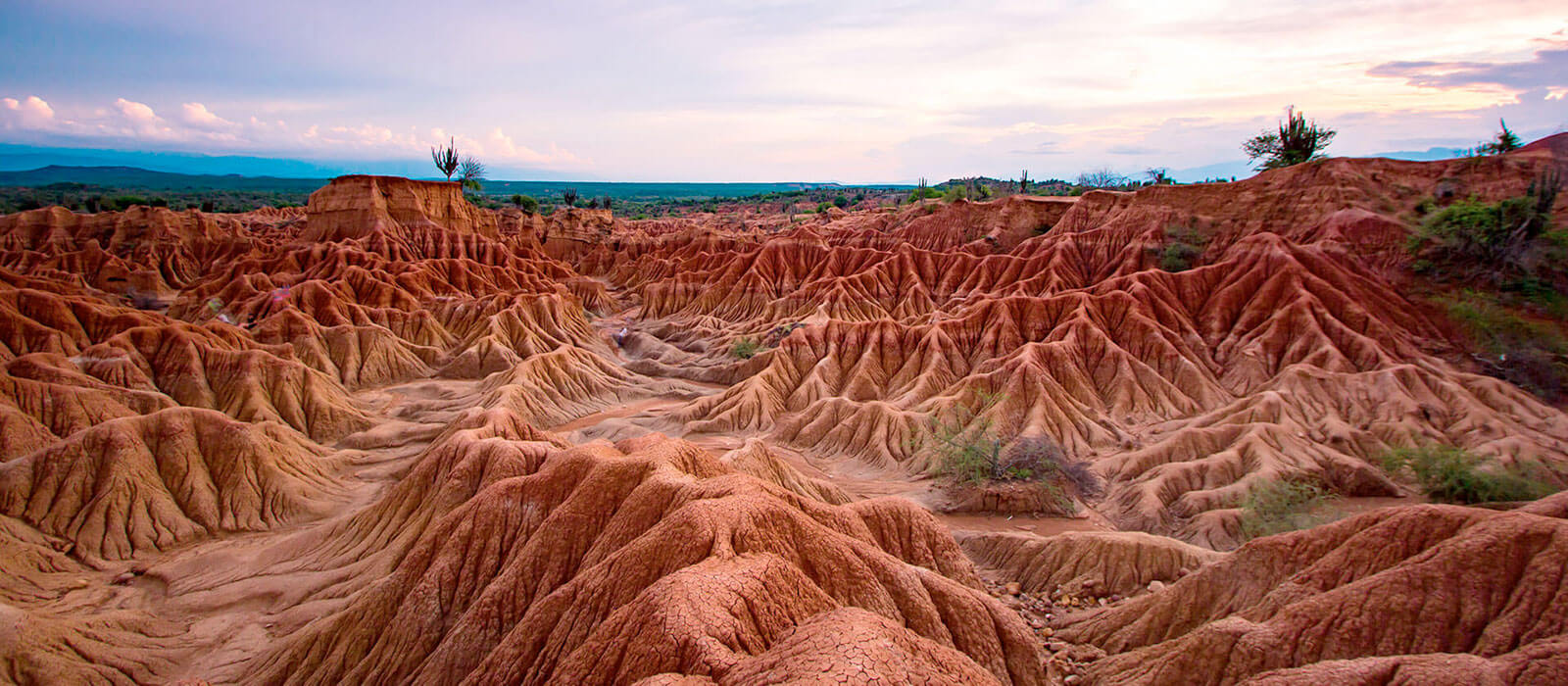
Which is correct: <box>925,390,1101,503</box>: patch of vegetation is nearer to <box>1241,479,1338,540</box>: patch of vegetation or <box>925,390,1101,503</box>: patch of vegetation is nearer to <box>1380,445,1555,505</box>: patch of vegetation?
<box>1241,479,1338,540</box>: patch of vegetation

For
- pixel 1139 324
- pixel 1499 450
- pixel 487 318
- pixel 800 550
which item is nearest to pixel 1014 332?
pixel 1139 324

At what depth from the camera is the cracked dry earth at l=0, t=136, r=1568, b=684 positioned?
11.1m

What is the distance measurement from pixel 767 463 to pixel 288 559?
1639 cm

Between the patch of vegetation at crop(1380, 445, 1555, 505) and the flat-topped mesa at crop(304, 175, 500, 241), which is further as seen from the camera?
the flat-topped mesa at crop(304, 175, 500, 241)

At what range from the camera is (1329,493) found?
26859 mm

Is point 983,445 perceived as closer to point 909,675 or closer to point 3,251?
point 909,675

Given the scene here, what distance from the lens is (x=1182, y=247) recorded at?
48.7 metres

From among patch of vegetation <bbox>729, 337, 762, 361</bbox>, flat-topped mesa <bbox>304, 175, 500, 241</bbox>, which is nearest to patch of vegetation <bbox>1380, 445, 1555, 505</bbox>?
patch of vegetation <bbox>729, 337, 762, 361</bbox>

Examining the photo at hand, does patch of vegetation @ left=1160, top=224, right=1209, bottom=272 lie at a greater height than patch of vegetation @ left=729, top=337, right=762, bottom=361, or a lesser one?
greater

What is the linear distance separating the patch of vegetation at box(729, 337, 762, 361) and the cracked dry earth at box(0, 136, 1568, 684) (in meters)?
1.16

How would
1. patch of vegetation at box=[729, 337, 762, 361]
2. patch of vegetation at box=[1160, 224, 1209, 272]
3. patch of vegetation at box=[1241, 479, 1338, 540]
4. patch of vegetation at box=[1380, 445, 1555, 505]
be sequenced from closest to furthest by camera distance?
patch of vegetation at box=[1241, 479, 1338, 540], patch of vegetation at box=[1380, 445, 1555, 505], patch of vegetation at box=[1160, 224, 1209, 272], patch of vegetation at box=[729, 337, 762, 361]

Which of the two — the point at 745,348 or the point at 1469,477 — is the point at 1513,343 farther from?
the point at 745,348

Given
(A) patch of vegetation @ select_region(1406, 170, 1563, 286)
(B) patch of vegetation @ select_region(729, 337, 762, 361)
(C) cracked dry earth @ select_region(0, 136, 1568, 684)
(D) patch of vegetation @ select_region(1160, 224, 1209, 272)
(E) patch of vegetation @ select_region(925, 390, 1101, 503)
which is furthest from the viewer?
(B) patch of vegetation @ select_region(729, 337, 762, 361)

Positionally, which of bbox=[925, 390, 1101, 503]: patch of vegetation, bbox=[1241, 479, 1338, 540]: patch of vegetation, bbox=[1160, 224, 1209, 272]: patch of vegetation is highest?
bbox=[1160, 224, 1209, 272]: patch of vegetation
